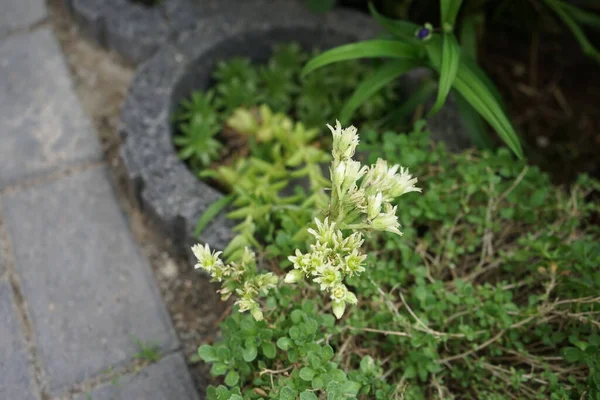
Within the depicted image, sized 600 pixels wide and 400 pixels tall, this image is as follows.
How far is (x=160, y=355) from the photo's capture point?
186cm

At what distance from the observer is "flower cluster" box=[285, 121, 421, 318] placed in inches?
51.4

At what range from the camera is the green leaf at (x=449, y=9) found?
1769 mm

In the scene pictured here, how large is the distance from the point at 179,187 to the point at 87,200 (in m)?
0.40

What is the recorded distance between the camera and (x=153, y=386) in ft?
5.91

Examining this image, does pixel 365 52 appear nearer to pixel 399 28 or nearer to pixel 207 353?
pixel 399 28

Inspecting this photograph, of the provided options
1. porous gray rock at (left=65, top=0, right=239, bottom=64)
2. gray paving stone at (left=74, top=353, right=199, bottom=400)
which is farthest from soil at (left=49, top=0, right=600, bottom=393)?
gray paving stone at (left=74, top=353, right=199, bottom=400)

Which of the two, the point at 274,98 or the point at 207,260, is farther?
the point at 274,98

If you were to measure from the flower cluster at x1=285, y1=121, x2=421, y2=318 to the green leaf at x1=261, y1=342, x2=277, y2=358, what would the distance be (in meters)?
0.24

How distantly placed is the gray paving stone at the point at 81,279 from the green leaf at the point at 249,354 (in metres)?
0.50

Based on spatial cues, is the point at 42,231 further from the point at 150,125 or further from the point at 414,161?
the point at 414,161

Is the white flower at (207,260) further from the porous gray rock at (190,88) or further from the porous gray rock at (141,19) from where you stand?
Answer: the porous gray rock at (141,19)

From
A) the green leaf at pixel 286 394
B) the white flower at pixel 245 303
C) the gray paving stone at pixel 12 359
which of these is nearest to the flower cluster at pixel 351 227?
the white flower at pixel 245 303

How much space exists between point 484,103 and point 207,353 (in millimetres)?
964

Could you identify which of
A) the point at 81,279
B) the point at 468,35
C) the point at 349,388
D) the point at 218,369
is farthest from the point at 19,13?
the point at 349,388
